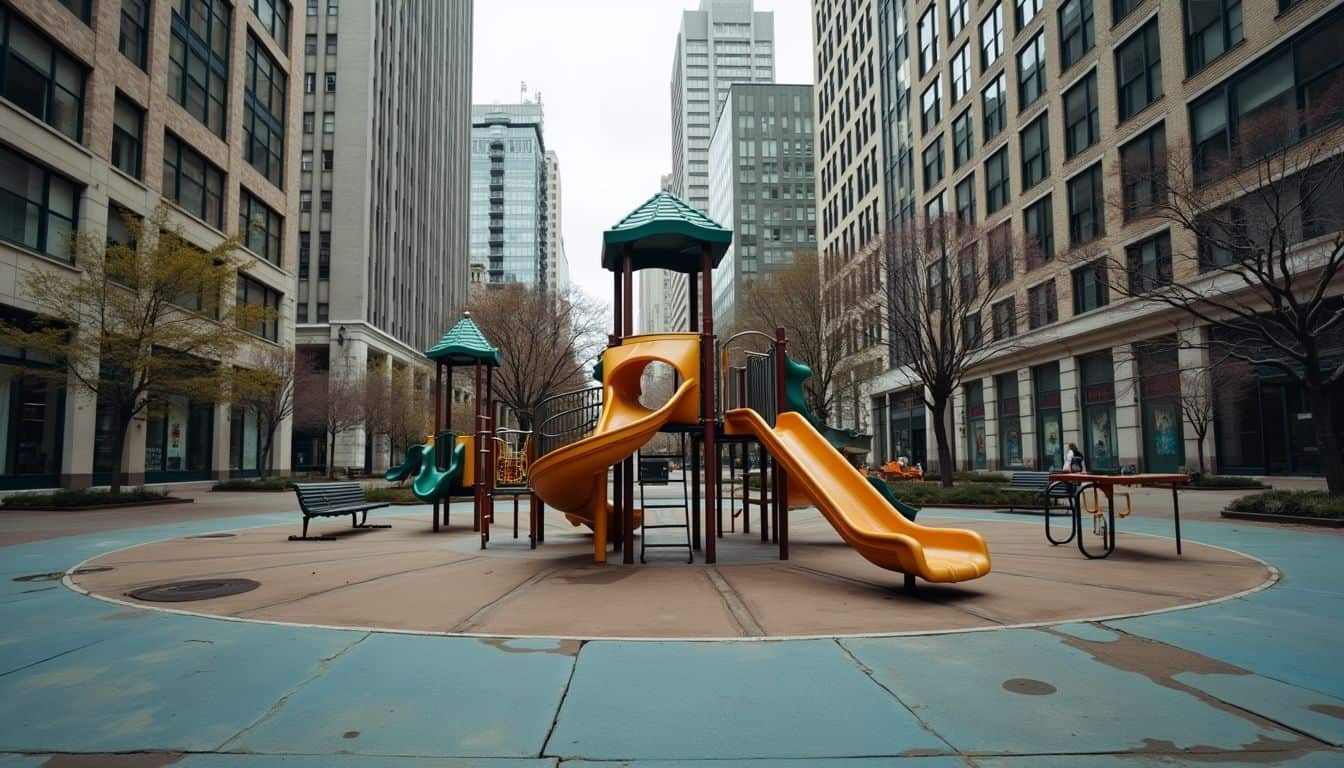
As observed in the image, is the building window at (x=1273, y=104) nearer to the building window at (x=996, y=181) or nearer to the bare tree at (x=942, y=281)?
the bare tree at (x=942, y=281)

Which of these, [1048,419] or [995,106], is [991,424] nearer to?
[1048,419]

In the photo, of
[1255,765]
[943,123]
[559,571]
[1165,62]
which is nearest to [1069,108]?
[1165,62]

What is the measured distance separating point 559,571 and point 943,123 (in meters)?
43.3

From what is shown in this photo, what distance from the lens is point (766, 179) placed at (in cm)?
10588

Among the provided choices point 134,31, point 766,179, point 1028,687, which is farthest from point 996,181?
point 766,179

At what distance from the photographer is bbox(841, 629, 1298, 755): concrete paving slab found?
355cm

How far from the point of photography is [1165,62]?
2778 cm

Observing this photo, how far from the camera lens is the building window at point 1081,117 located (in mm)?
31875

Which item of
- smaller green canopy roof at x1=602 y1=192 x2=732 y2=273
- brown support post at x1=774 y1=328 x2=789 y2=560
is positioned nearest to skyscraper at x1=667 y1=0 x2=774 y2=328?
smaller green canopy roof at x1=602 y1=192 x2=732 y2=273

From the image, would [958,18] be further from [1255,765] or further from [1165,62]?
[1255,765]

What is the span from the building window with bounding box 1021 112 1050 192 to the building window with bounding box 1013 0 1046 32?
534 centimetres

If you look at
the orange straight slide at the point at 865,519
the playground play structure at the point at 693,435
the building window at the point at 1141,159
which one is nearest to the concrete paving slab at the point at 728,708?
the orange straight slide at the point at 865,519

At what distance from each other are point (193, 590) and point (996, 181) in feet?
134

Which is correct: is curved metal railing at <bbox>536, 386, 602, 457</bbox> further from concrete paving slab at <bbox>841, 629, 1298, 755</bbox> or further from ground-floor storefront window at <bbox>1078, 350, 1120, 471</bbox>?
ground-floor storefront window at <bbox>1078, 350, 1120, 471</bbox>
